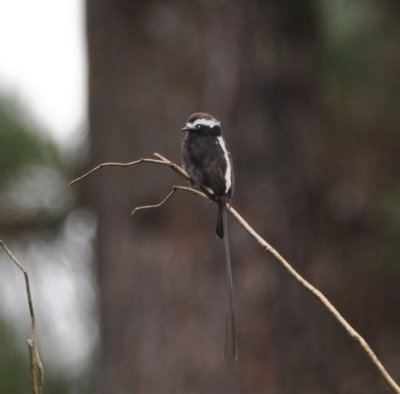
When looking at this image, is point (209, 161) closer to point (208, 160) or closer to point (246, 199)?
point (208, 160)

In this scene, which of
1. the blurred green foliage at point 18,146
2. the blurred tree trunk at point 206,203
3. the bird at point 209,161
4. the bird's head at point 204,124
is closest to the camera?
the bird at point 209,161

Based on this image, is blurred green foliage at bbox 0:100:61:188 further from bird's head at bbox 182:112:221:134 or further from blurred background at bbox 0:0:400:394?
bird's head at bbox 182:112:221:134

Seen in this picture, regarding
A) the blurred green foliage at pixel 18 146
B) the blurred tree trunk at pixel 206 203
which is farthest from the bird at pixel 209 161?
the blurred green foliage at pixel 18 146

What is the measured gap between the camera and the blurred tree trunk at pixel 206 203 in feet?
16.1

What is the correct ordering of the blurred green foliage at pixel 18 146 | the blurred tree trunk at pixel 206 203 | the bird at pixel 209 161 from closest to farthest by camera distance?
the bird at pixel 209 161 → the blurred tree trunk at pixel 206 203 → the blurred green foliage at pixel 18 146

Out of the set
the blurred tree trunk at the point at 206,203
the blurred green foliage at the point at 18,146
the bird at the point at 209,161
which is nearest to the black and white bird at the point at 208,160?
the bird at the point at 209,161

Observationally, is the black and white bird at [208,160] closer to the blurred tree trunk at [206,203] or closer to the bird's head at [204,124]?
the bird's head at [204,124]

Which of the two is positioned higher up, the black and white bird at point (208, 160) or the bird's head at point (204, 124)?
the bird's head at point (204, 124)

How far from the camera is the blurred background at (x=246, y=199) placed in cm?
491

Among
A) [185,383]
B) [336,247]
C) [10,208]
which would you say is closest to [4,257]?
[10,208]

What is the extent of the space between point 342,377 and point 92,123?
1.88m

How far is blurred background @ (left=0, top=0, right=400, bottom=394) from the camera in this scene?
4.91m

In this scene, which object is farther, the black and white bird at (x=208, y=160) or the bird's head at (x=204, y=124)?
the bird's head at (x=204, y=124)

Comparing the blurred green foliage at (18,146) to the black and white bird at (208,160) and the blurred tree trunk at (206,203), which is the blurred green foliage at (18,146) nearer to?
the blurred tree trunk at (206,203)
